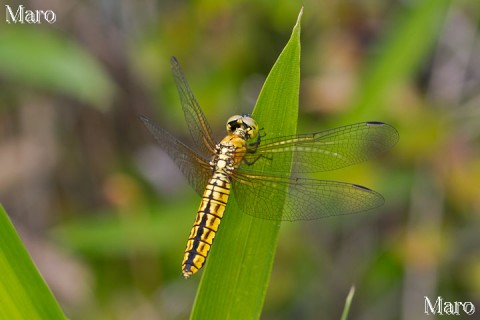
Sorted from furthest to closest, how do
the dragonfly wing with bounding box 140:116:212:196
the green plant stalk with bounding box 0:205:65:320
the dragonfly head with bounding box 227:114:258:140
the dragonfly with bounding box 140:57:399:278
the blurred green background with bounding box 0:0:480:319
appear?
the blurred green background with bounding box 0:0:480:319 < the dragonfly wing with bounding box 140:116:212:196 < the dragonfly head with bounding box 227:114:258:140 < the dragonfly with bounding box 140:57:399:278 < the green plant stalk with bounding box 0:205:65:320

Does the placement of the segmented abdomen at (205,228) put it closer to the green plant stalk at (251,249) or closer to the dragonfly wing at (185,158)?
the dragonfly wing at (185,158)

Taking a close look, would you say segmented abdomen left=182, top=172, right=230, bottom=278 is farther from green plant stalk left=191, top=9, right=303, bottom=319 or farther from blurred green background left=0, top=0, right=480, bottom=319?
blurred green background left=0, top=0, right=480, bottom=319

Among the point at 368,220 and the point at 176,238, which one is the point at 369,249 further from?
the point at 176,238

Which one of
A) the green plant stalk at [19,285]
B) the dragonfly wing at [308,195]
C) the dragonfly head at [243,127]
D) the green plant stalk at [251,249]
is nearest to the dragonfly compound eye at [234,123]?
the dragonfly head at [243,127]

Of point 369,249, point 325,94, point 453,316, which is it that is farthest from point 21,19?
point 453,316

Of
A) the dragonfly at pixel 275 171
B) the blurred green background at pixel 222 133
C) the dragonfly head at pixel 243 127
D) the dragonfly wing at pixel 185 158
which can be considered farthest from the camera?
the blurred green background at pixel 222 133

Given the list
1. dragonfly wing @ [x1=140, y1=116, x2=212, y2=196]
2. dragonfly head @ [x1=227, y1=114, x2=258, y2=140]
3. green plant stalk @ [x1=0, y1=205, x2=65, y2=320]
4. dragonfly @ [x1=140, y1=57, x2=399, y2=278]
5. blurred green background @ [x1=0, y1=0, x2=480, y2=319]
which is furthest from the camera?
blurred green background @ [x1=0, y1=0, x2=480, y2=319]

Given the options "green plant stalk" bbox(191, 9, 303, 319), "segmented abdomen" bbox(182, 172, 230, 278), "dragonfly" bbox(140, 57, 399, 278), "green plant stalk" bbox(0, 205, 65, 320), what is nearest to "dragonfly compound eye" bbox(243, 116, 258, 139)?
"dragonfly" bbox(140, 57, 399, 278)
